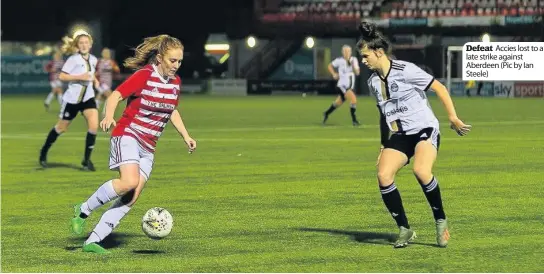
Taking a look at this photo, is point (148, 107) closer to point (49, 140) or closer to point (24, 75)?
point (49, 140)

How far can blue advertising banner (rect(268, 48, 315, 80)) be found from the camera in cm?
7206

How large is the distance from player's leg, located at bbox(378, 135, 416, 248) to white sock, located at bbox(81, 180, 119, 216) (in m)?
2.33

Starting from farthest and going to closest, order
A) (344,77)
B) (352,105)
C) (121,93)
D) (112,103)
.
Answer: (344,77) < (352,105) < (121,93) < (112,103)

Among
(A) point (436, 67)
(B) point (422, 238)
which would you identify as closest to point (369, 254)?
(B) point (422, 238)

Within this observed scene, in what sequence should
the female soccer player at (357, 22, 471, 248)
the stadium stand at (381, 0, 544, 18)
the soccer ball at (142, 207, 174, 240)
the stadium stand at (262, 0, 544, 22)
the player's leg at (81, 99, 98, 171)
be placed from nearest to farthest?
the female soccer player at (357, 22, 471, 248)
the soccer ball at (142, 207, 174, 240)
the player's leg at (81, 99, 98, 171)
the stadium stand at (381, 0, 544, 18)
the stadium stand at (262, 0, 544, 22)

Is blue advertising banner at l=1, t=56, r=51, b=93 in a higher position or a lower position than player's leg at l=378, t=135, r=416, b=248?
lower

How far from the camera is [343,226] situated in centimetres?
1311

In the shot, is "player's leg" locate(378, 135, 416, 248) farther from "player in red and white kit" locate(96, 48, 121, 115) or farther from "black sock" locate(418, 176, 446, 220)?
"player in red and white kit" locate(96, 48, 121, 115)

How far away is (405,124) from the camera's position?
11453mm

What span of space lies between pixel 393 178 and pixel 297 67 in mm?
61398

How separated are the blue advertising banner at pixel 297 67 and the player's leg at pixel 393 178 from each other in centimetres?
6045

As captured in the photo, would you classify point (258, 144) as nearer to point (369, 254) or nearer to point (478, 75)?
point (478, 75)

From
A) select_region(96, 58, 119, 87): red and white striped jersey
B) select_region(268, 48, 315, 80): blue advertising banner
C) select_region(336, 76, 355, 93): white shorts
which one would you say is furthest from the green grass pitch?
select_region(268, 48, 315, 80): blue advertising banner
